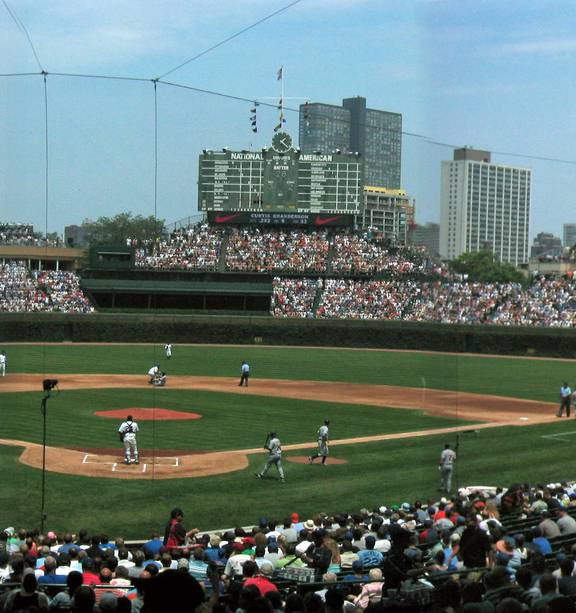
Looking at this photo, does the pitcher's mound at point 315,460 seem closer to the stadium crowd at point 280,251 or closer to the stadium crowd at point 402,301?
the stadium crowd at point 402,301

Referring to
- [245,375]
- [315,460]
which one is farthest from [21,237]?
[315,460]

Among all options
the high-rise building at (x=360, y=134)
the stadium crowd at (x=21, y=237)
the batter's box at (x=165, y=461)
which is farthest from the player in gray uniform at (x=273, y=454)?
the stadium crowd at (x=21, y=237)

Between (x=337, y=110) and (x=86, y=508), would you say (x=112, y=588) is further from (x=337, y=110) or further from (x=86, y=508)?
(x=337, y=110)

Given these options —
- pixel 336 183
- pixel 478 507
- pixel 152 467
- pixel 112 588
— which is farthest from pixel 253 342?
pixel 112 588

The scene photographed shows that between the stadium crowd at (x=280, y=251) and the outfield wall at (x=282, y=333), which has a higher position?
the stadium crowd at (x=280, y=251)

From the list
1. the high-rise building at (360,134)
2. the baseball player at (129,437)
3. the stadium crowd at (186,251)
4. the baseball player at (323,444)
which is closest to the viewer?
the baseball player at (129,437)

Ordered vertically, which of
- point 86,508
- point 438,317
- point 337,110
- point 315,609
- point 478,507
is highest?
point 337,110

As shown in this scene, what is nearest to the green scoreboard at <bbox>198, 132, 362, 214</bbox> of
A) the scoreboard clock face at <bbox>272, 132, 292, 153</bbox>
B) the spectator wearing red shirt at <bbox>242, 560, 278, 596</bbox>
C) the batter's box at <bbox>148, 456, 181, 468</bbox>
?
the scoreboard clock face at <bbox>272, 132, 292, 153</bbox>
